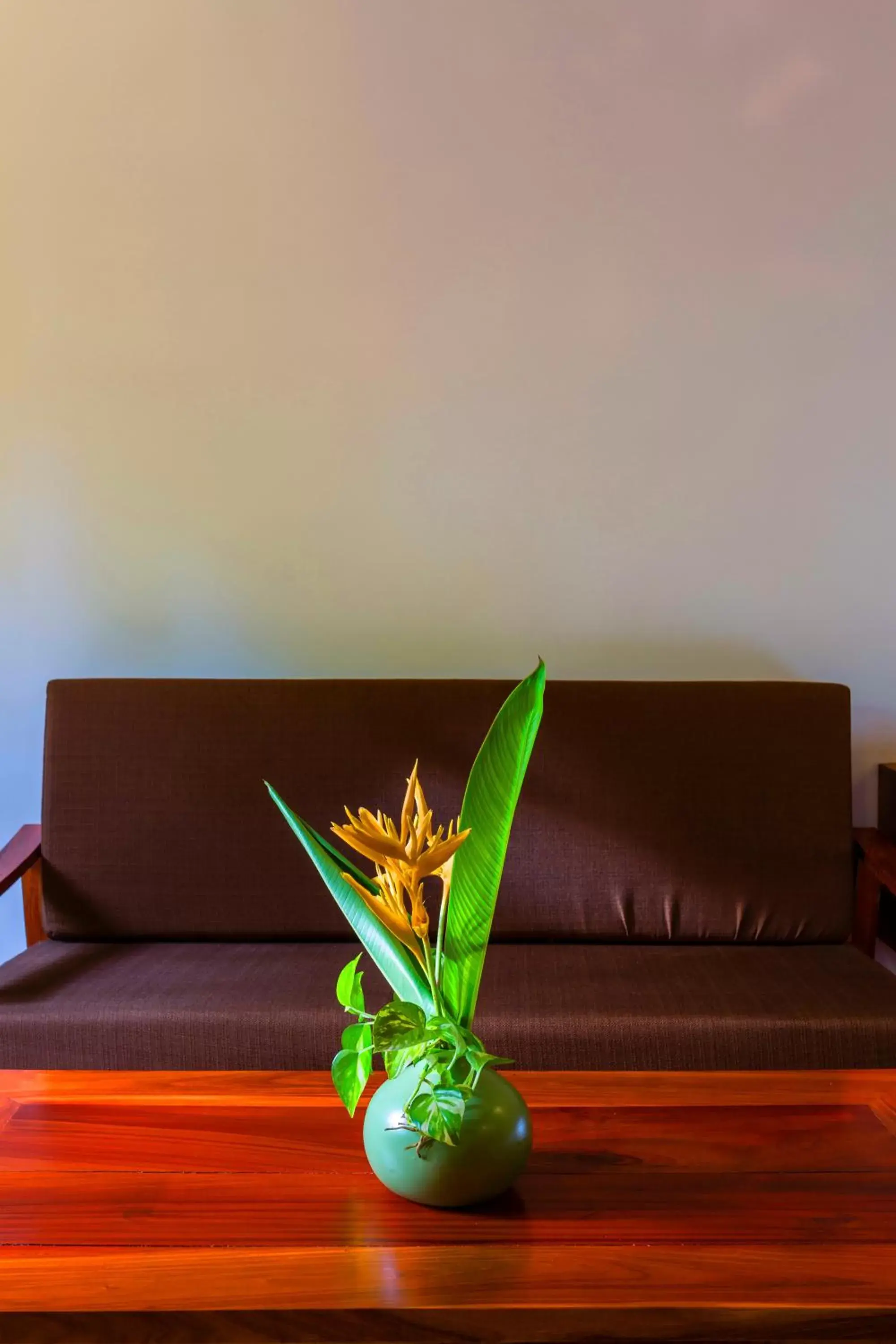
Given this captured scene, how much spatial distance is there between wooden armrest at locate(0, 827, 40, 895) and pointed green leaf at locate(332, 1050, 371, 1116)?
1.09 meters

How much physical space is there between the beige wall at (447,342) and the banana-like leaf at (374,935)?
1307 millimetres

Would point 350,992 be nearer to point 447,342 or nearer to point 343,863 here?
point 343,863

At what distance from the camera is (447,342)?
227 cm

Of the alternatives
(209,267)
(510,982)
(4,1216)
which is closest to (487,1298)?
(4,1216)

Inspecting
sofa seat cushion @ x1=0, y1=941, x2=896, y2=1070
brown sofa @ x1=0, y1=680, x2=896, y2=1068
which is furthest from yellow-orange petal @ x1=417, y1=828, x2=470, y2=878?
brown sofa @ x1=0, y1=680, x2=896, y2=1068

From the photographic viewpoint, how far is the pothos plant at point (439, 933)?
95cm

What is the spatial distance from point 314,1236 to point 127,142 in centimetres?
217

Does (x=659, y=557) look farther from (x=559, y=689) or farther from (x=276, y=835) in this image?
(x=276, y=835)

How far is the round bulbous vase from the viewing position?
0.96m

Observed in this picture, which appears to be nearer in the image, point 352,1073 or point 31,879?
point 352,1073

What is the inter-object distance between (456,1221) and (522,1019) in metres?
0.63

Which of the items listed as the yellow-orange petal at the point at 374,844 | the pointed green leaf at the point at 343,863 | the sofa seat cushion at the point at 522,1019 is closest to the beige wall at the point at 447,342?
the sofa seat cushion at the point at 522,1019

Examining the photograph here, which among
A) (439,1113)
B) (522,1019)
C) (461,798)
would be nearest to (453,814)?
(461,798)

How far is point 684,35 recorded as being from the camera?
219 cm
